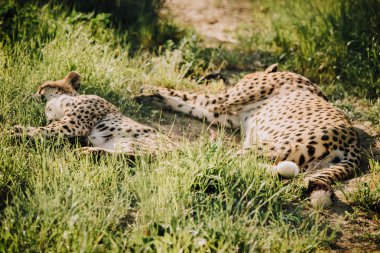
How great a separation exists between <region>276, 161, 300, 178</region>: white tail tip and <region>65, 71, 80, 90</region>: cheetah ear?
7.27 ft

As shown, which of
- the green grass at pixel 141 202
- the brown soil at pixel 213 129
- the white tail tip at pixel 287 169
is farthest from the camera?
the white tail tip at pixel 287 169

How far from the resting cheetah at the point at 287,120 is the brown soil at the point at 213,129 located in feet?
0.47

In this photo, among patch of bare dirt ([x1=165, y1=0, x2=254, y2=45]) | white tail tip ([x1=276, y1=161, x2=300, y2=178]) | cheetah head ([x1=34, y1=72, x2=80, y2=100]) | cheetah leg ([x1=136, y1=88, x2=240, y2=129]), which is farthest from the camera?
patch of bare dirt ([x1=165, y1=0, x2=254, y2=45])

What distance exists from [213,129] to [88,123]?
1.41m

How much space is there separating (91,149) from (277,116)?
1753 mm

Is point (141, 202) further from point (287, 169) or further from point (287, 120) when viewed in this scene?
point (287, 120)

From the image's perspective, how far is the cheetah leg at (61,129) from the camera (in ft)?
13.8

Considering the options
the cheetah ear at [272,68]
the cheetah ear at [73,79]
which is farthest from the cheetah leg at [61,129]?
the cheetah ear at [272,68]

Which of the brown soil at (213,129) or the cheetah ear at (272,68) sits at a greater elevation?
the cheetah ear at (272,68)

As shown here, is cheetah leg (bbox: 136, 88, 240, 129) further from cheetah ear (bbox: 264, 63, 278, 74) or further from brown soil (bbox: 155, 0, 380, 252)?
cheetah ear (bbox: 264, 63, 278, 74)

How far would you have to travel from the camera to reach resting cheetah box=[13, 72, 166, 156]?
13.9 ft

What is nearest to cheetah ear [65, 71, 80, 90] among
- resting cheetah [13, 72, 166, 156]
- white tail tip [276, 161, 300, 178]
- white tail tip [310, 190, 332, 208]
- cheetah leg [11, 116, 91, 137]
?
resting cheetah [13, 72, 166, 156]

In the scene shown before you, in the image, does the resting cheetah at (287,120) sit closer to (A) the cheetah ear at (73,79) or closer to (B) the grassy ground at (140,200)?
(B) the grassy ground at (140,200)

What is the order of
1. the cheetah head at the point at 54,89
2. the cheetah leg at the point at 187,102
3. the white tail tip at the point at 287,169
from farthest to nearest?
the cheetah leg at the point at 187,102
the cheetah head at the point at 54,89
the white tail tip at the point at 287,169
